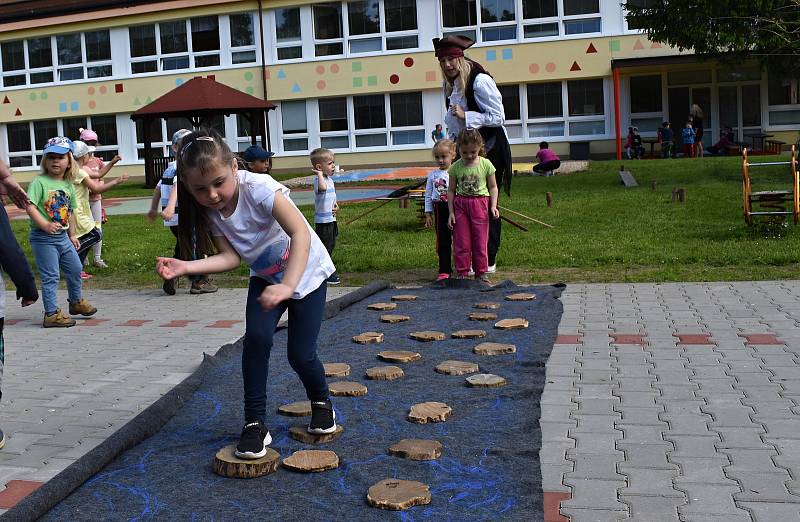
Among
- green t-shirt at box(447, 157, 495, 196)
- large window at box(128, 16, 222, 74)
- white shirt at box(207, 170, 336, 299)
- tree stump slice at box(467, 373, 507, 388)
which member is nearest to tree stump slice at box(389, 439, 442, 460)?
white shirt at box(207, 170, 336, 299)

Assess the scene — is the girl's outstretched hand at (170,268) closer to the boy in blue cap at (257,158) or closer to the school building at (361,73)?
the boy in blue cap at (257,158)

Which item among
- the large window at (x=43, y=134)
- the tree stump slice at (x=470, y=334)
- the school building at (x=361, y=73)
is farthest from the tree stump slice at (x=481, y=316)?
the large window at (x=43, y=134)

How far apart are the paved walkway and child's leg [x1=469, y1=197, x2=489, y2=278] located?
99cm

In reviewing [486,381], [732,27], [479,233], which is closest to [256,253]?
[486,381]

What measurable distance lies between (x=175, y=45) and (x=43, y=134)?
756cm

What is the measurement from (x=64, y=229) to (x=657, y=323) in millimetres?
5256

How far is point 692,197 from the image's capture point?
17609 millimetres

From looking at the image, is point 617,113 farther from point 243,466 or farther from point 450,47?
point 243,466

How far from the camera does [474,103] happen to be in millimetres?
9789

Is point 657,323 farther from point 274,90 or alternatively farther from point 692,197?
point 274,90

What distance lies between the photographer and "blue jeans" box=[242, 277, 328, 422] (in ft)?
14.8

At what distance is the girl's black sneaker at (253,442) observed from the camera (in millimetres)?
4414

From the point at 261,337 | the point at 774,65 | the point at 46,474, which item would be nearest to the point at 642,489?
the point at 261,337

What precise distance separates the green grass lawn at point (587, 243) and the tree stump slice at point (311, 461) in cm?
637
